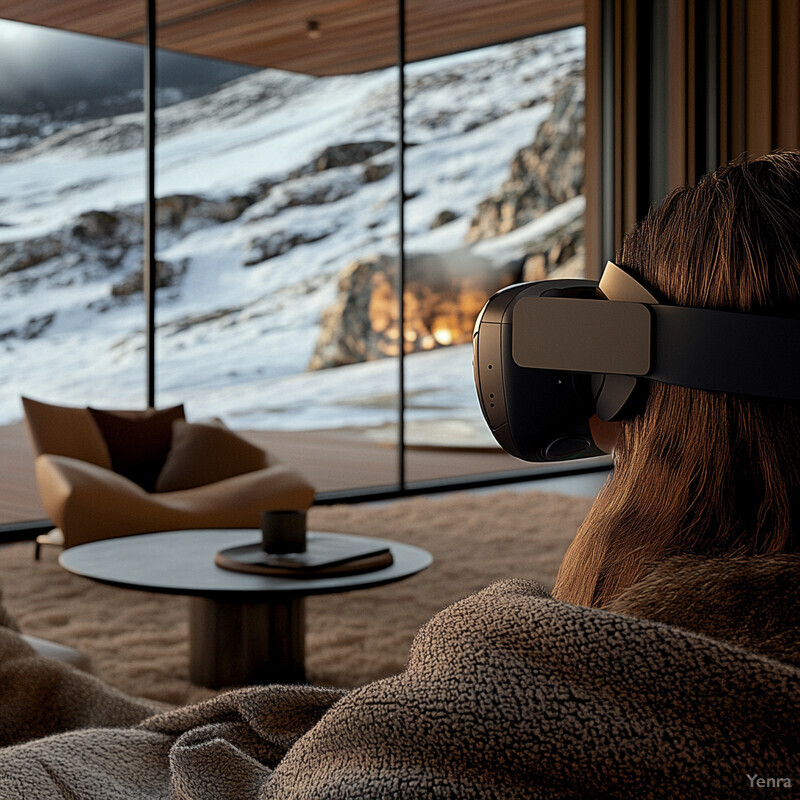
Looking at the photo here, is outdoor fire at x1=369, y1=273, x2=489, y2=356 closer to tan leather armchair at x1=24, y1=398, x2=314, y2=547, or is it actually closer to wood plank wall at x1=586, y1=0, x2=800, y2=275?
wood plank wall at x1=586, y1=0, x2=800, y2=275

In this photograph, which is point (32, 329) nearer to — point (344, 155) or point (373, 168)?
point (344, 155)

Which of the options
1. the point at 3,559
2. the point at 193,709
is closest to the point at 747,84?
the point at 3,559

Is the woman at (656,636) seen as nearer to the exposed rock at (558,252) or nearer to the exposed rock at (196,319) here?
the exposed rock at (196,319)

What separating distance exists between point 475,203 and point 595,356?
8330 millimetres

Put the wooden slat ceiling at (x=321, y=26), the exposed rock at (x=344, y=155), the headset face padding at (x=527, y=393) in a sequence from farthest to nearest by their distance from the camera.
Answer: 1. the exposed rock at (x=344, y=155)
2. the wooden slat ceiling at (x=321, y=26)
3. the headset face padding at (x=527, y=393)

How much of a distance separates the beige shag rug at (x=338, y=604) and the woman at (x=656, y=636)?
87.6 inches

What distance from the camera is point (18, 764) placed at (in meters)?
0.62

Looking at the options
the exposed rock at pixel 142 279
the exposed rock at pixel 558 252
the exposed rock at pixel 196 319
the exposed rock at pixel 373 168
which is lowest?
the exposed rock at pixel 196 319

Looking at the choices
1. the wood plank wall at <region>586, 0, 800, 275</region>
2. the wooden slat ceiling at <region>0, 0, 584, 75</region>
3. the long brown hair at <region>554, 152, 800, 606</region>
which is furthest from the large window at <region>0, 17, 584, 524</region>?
the long brown hair at <region>554, 152, 800, 606</region>

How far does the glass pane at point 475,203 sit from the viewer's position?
26.5 ft

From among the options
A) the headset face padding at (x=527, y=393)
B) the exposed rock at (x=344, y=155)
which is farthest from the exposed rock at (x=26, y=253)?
the headset face padding at (x=527, y=393)

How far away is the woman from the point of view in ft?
1.29

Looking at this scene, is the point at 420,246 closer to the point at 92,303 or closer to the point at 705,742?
the point at 92,303

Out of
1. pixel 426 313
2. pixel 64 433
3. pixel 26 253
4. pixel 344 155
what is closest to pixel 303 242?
pixel 344 155
